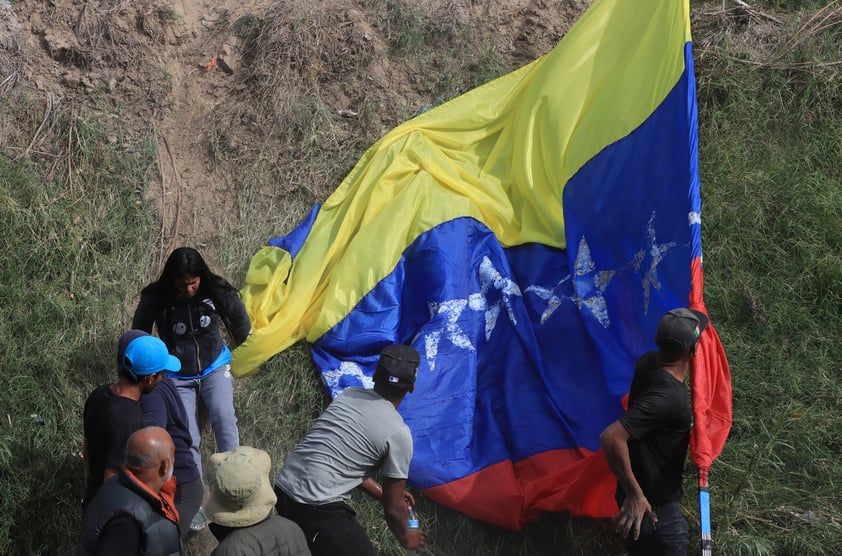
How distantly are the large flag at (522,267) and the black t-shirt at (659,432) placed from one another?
316mm

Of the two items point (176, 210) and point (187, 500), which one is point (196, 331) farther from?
point (176, 210)

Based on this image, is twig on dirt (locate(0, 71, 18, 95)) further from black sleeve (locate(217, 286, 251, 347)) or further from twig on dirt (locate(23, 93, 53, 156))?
black sleeve (locate(217, 286, 251, 347))

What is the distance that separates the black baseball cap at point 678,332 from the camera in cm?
368

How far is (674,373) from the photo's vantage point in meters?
3.74

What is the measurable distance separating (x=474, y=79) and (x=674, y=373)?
156 inches

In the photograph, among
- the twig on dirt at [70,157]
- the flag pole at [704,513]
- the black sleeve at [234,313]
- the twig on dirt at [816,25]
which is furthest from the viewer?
the twig on dirt at [816,25]

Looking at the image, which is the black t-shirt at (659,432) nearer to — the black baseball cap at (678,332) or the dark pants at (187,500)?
the black baseball cap at (678,332)

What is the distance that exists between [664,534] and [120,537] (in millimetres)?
2060

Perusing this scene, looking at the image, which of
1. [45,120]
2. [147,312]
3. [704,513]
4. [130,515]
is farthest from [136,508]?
[45,120]

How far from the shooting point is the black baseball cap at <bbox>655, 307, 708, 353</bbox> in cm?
368

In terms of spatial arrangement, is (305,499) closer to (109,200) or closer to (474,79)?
(109,200)

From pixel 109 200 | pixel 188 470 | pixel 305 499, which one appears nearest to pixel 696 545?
pixel 305 499

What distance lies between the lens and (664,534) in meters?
3.71

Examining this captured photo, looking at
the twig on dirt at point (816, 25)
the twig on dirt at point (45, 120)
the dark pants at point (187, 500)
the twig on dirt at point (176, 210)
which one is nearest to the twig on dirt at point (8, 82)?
the twig on dirt at point (45, 120)
